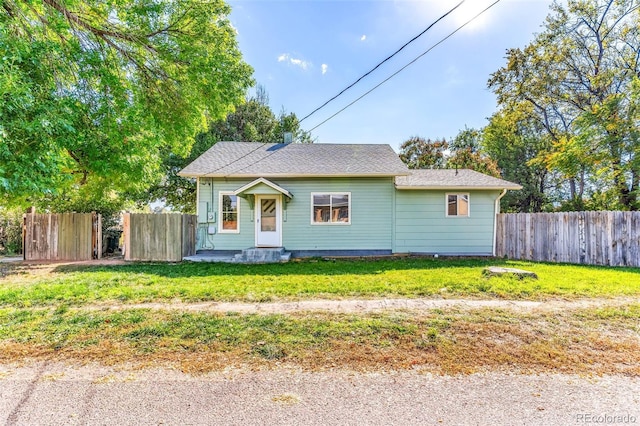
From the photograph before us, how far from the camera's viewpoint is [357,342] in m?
3.47

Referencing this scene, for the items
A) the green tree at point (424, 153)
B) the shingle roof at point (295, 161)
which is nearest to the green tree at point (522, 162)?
the green tree at point (424, 153)

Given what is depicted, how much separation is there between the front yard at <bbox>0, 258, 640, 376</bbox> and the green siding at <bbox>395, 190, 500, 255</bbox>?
422cm

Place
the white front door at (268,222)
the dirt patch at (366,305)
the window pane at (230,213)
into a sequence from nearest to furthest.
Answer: the dirt patch at (366,305) → the white front door at (268,222) → the window pane at (230,213)

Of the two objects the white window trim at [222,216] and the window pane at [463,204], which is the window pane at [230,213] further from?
the window pane at [463,204]

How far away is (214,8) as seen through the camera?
7719 millimetres

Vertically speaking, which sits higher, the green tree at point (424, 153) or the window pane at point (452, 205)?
the green tree at point (424, 153)

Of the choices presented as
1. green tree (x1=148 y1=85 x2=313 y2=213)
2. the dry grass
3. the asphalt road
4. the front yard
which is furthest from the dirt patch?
green tree (x1=148 y1=85 x2=313 y2=213)

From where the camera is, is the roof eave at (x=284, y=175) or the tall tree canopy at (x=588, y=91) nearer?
the roof eave at (x=284, y=175)

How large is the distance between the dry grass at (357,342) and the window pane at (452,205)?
6.96 m

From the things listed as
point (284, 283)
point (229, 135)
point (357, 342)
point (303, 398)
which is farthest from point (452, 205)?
point (229, 135)

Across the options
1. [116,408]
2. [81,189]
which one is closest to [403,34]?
[116,408]

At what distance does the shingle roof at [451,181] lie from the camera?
10.9 meters

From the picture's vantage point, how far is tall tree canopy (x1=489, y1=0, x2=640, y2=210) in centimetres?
1368

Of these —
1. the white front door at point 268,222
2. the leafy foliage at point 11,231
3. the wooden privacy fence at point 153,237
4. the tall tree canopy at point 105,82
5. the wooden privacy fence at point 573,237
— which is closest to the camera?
the tall tree canopy at point 105,82
